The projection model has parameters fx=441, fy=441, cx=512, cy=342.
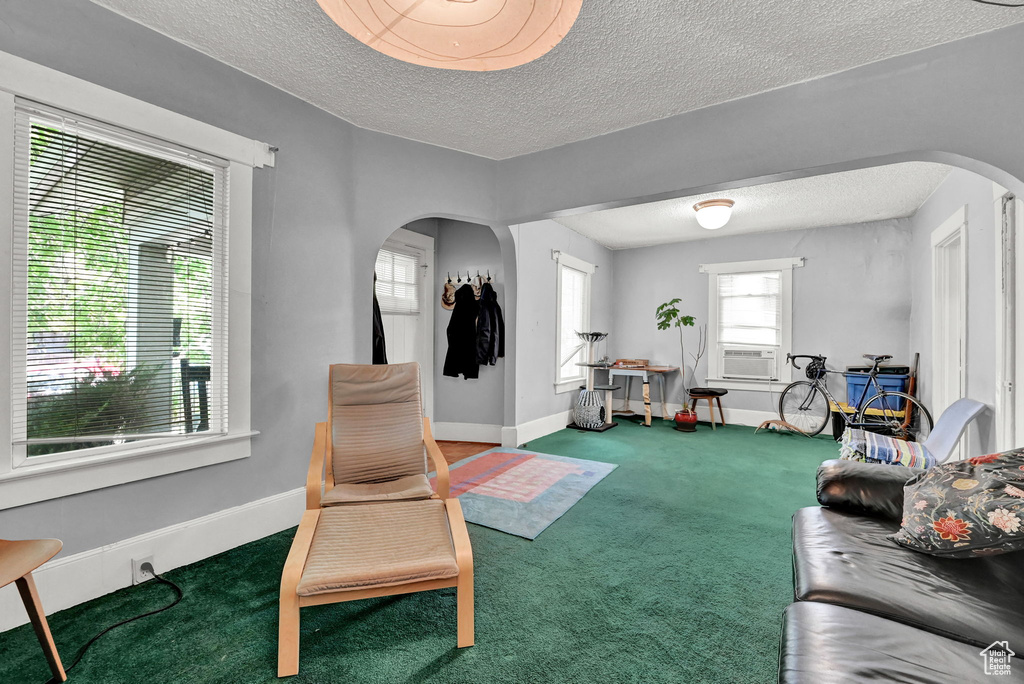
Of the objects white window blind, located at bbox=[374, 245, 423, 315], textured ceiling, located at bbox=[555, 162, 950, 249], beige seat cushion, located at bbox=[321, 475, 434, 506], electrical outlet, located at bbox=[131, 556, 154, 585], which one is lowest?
electrical outlet, located at bbox=[131, 556, 154, 585]

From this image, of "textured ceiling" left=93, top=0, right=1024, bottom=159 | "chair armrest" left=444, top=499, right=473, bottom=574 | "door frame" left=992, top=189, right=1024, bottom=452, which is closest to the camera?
"chair armrest" left=444, top=499, right=473, bottom=574

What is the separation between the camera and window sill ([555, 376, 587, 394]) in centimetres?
537

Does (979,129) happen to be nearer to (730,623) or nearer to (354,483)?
(730,623)

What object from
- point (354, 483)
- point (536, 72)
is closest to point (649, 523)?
point (354, 483)

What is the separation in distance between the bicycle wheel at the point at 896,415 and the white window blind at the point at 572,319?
3.05 meters

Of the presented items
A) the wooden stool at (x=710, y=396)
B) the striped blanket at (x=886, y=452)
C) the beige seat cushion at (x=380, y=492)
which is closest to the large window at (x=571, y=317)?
the wooden stool at (x=710, y=396)

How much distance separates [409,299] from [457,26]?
3628 millimetres

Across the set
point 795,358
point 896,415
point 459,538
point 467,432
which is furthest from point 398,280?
point 896,415

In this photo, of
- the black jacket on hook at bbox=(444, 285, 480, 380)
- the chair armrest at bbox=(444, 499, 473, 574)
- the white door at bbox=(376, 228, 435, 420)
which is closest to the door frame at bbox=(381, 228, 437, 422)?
the white door at bbox=(376, 228, 435, 420)

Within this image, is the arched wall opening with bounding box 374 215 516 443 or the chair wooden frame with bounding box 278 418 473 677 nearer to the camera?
the chair wooden frame with bounding box 278 418 473 677

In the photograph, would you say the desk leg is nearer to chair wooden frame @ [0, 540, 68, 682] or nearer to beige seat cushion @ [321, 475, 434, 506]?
beige seat cushion @ [321, 475, 434, 506]

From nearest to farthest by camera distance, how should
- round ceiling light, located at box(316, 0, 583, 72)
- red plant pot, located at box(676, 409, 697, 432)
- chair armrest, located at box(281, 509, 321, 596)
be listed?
round ceiling light, located at box(316, 0, 583, 72) → chair armrest, located at box(281, 509, 321, 596) → red plant pot, located at box(676, 409, 697, 432)

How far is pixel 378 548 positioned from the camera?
5.40 feet

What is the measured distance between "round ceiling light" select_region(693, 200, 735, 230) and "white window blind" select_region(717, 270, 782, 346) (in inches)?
70.1
